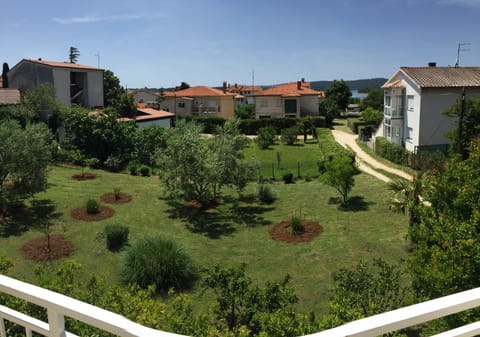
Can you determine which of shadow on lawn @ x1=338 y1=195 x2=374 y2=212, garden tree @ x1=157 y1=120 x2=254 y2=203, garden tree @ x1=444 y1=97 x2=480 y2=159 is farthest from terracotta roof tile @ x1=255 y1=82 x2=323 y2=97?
garden tree @ x1=157 y1=120 x2=254 y2=203

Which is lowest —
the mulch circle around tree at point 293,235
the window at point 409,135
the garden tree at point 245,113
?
the mulch circle around tree at point 293,235

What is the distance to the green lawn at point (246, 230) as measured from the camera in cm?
1459

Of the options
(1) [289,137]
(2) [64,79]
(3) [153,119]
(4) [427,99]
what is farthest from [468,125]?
(2) [64,79]

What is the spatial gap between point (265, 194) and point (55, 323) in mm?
20936

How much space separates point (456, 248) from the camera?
24.5 ft

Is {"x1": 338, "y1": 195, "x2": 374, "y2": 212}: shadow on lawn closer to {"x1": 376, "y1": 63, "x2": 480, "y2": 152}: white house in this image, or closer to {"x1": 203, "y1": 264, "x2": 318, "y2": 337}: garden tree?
{"x1": 203, "y1": 264, "x2": 318, "y2": 337}: garden tree

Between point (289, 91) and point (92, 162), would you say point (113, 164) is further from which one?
point (289, 91)

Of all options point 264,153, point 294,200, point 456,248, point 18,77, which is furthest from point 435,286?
point 18,77

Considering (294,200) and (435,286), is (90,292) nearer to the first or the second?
(435,286)

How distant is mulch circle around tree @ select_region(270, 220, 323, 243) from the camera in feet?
57.2

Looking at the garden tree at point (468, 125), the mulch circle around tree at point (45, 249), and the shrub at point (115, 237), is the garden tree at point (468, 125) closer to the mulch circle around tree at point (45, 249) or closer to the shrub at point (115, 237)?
the shrub at point (115, 237)

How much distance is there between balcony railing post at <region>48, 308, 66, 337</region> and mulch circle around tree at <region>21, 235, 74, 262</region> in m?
14.1

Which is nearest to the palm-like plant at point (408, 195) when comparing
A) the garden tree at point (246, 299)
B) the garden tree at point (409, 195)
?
the garden tree at point (409, 195)

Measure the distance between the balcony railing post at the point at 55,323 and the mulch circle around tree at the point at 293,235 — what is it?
15.5 m
